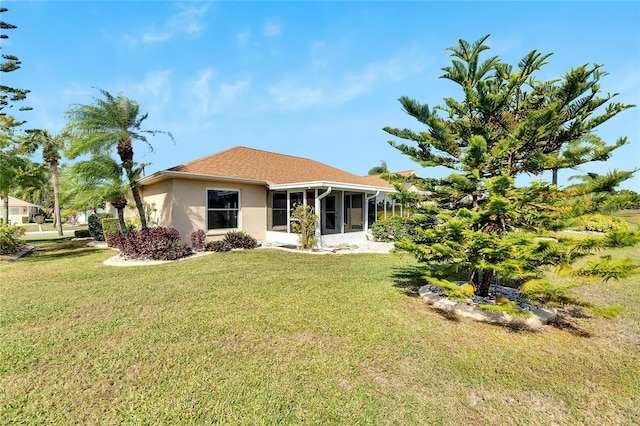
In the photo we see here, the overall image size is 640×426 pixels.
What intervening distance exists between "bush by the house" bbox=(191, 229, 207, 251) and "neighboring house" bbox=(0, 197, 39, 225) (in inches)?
1838

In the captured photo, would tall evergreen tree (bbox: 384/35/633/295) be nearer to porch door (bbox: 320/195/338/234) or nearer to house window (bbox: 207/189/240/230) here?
house window (bbox: 207/189/240/230)

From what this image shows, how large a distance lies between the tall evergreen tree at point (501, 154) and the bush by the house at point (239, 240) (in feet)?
28.1

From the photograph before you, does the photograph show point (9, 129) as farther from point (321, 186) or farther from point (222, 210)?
point (321, 186)

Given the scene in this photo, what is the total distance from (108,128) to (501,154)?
504 inches

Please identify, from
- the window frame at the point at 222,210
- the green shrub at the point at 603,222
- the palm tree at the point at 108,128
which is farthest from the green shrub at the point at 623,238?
the palm tree at the point at 108,128

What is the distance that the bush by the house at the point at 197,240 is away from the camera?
11516 millimetres

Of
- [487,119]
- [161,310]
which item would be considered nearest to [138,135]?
[161,310]

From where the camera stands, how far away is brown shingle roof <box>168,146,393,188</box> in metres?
12.5

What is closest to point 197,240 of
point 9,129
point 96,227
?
point 96,227

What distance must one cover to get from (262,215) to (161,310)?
28.3ft

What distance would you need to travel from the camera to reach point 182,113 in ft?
43.8

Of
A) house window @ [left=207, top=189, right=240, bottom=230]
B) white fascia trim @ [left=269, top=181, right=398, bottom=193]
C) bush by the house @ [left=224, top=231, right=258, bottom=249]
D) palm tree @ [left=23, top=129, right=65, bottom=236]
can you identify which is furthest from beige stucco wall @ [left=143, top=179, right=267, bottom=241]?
palm tree @ [left=23, top=129, right=65, bottom=236]

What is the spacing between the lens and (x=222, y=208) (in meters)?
12.5

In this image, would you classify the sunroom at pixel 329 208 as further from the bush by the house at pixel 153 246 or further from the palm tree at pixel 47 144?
the palm tree at pixel 47 144
